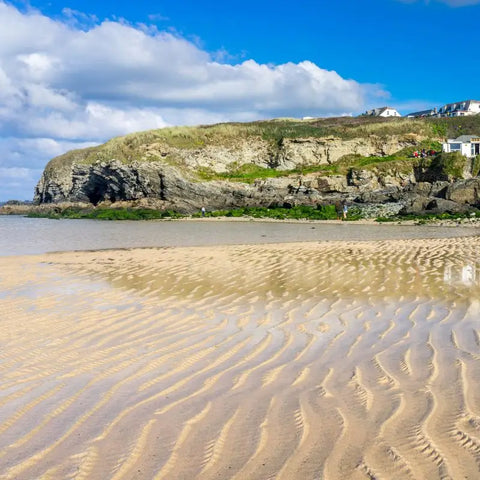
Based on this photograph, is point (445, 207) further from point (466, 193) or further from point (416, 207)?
point (466, 193)

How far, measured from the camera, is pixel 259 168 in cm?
7175

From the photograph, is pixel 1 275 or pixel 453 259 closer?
pixel 1 275

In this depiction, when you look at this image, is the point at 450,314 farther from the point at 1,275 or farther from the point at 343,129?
the point at 343,129

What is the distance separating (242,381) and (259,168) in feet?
226

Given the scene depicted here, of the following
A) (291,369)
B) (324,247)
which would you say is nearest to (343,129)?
(324,247)

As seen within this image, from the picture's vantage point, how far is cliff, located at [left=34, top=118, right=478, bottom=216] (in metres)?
51.4

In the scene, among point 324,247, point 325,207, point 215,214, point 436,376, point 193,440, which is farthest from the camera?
point 215,214

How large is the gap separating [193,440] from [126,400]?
37.4 inches

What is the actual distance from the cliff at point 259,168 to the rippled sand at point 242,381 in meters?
32.6

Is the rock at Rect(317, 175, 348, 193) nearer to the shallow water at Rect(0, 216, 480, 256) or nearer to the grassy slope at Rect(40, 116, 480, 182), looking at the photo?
the grassy slope at Rect(40, 116, 480, 182)

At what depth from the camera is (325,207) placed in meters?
43.1

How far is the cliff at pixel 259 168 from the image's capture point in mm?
51406

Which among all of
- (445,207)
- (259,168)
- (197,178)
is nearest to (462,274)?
(445,207)

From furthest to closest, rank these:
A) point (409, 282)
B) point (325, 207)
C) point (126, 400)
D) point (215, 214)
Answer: point (215, 214), point (325, 207), point (409, 282), point (126, 400)
